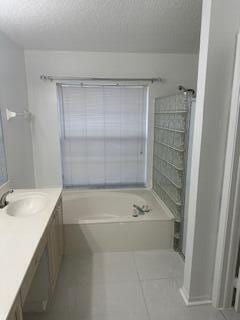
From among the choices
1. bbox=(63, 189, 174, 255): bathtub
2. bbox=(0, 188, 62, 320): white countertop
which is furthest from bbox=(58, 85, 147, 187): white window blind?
bbox=(0, 188, 62, 320): white countertop

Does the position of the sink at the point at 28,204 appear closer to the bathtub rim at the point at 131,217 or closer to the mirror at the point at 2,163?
the mirror at the point at 2,163

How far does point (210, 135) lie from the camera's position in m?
1.51

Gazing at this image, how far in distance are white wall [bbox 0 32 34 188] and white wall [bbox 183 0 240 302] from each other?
1.82 metres

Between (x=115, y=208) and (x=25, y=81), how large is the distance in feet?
6.85

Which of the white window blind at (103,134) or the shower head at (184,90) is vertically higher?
the shower head at (184,90)

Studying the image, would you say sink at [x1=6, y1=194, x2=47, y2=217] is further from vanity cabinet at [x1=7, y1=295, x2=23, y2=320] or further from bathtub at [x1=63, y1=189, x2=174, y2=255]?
vanity cabinet at [x1=7, y1=295, x2=23, y2=320]

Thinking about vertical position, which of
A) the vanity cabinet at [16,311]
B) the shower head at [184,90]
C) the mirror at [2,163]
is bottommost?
the vanity cabinet at [16,311]

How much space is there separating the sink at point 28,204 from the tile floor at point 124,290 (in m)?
0.70

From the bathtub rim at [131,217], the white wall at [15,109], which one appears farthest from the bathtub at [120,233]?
the white wall at [15,109]

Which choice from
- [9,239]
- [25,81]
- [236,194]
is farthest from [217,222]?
[25,81]

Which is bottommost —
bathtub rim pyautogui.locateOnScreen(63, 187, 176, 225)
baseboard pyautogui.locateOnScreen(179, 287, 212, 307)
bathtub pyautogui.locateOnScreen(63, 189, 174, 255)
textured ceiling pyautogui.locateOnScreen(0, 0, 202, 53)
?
baseboard pyautogui.locateOnScreen(179, 287, 212, 307)

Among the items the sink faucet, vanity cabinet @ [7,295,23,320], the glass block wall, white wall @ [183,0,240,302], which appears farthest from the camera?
the glass block wall

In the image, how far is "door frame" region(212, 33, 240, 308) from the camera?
142 centimetres

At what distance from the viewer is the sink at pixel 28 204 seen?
1925 millimetres
